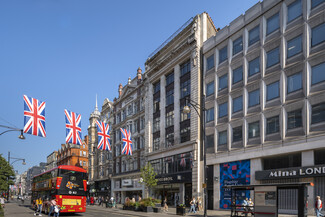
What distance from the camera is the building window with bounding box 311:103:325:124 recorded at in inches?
1005

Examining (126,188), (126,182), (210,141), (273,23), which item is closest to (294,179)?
(210,141)

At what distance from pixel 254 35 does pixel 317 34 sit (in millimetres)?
7807

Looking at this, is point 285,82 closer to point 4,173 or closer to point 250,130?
point 250,130

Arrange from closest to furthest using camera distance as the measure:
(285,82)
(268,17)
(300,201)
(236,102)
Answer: (300,201) < (285,82) < (268,17) < (236,102)

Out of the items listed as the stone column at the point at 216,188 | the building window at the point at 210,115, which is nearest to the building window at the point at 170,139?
the building window at the point at 210,115

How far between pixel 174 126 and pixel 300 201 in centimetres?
2888

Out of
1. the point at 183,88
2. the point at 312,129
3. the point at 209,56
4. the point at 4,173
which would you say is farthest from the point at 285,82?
the point at 4,173

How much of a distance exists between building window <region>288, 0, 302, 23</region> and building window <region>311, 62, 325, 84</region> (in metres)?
5.34

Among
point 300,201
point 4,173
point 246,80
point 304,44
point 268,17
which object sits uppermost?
point 268,17

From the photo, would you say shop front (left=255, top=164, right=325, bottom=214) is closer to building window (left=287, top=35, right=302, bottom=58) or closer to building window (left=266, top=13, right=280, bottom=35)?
building window (left=287, top=35, right=302, bottom=58)

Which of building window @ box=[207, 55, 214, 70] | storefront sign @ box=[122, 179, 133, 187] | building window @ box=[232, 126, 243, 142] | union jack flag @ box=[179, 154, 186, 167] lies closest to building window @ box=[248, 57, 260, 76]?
building window @ box=[232, 126, 243, 142]

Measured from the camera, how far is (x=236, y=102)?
35250 millimetres

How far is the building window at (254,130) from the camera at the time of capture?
31.8 metres

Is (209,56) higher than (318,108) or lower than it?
higher
